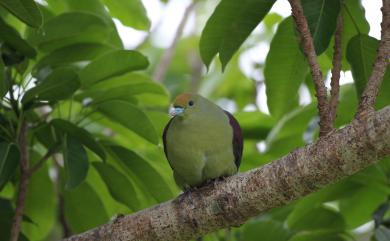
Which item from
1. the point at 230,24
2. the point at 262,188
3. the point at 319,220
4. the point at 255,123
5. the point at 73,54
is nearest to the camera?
the point at 262,188

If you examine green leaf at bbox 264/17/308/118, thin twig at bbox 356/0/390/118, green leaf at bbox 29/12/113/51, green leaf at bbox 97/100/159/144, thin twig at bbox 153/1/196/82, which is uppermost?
thin twig at bbox 356/0/390/118

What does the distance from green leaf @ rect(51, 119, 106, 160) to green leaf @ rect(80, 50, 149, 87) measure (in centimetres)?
32

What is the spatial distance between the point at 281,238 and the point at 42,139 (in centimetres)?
130

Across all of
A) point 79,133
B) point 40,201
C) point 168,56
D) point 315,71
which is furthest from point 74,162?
point 168,56

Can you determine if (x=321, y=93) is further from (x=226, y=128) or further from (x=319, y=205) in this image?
(x=319, y=205)

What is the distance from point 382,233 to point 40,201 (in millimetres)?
1754

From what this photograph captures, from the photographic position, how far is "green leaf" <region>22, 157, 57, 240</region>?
3.59 metres

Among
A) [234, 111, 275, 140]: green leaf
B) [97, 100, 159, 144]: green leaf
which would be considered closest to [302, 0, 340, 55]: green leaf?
[97, 100, 159, 144]: green leaf

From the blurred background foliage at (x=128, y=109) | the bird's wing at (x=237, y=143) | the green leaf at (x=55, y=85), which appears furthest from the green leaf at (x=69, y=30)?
the bird's wing at (x=237, y=143)

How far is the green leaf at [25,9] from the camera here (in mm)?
2619

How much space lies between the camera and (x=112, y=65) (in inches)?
125

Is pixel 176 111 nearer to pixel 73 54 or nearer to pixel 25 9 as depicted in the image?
pixel 73 54

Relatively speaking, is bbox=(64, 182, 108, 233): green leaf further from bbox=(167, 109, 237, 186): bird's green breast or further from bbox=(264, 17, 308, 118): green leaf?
bbox=(264, 17, 308, 118): green leaf

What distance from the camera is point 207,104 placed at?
321 centimetres
